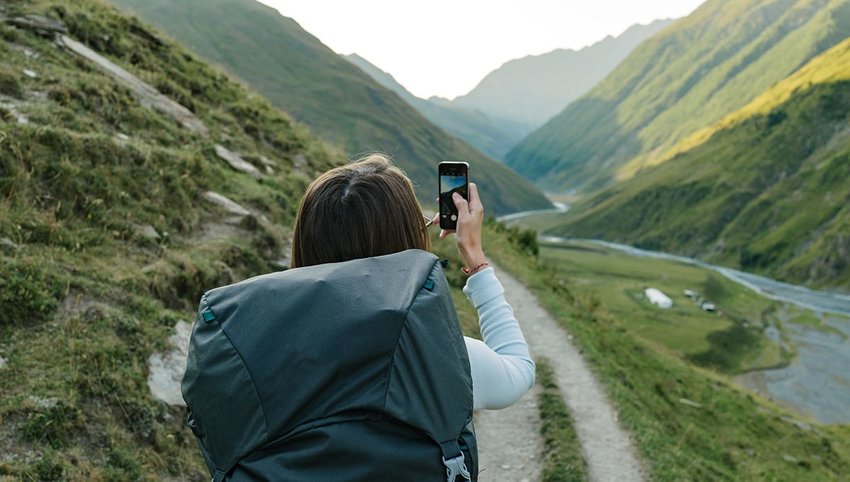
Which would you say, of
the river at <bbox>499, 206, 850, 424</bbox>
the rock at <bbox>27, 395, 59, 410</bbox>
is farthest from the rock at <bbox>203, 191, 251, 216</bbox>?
the river at <bbox>499, 206, 850, 424</bbox>

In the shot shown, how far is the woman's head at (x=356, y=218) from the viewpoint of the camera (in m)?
2.70

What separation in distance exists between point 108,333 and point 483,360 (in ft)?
19.5

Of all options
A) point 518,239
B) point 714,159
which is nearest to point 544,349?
point 518,239

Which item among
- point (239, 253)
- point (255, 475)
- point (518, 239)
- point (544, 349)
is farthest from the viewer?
point (518, 239)

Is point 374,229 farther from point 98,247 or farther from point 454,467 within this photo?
point 98,247

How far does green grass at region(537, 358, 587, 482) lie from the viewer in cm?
1005

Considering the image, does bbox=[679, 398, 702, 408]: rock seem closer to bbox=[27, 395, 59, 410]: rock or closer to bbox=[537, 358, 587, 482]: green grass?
bbox=[537, 358, 587, 482]: green grass

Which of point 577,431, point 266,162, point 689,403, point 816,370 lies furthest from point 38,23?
point 816,370

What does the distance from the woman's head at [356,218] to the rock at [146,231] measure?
803 centimetres

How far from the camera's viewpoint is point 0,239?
773 centimetres

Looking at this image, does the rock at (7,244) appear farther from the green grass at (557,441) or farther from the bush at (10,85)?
the green grass at (557,441)

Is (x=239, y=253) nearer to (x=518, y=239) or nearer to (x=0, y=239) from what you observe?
(x=0, y=239)

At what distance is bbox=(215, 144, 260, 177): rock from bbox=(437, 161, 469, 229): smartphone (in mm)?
13340

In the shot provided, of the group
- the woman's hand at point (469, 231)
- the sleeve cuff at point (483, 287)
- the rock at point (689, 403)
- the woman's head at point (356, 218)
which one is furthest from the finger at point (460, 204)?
the rock at point (689, 403)
